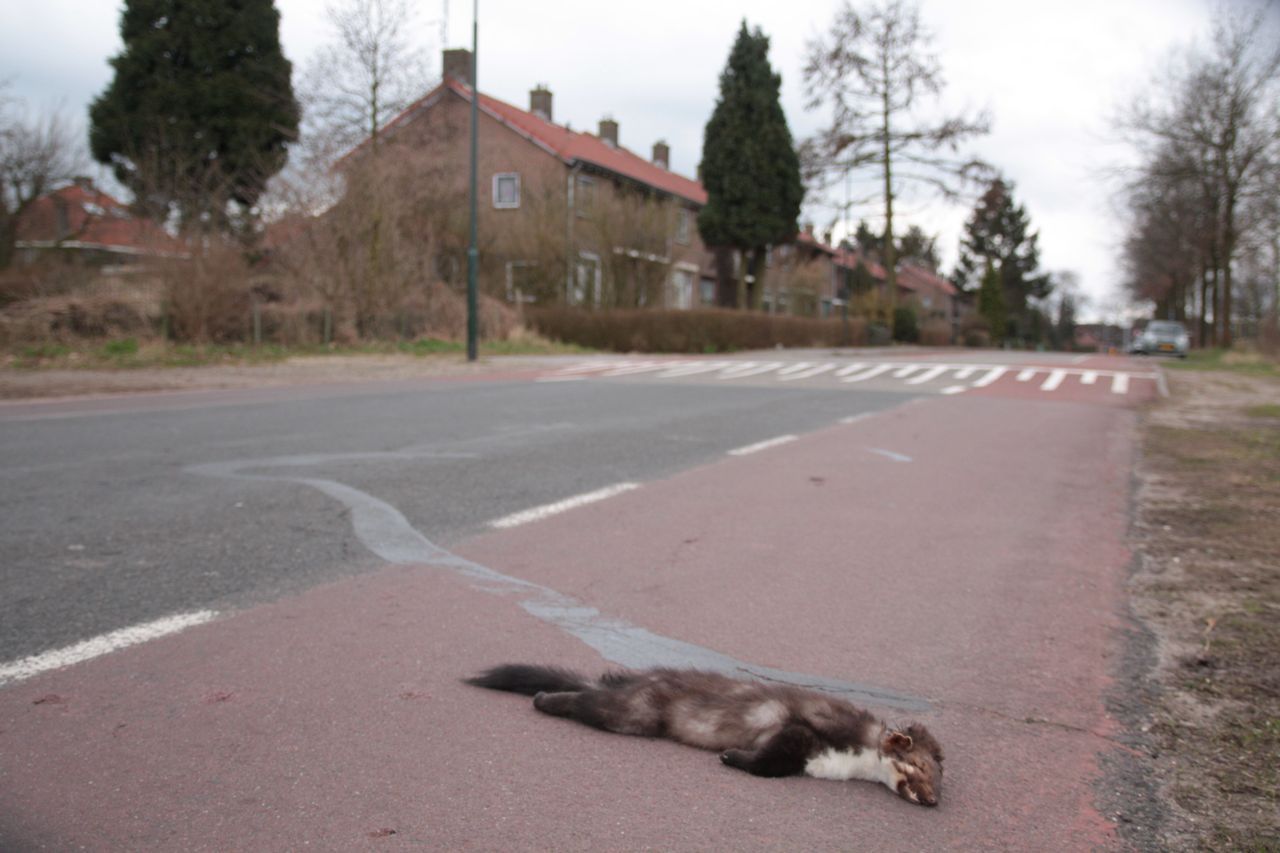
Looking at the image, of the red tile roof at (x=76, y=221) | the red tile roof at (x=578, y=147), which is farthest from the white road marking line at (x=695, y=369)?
the red tile roof at (x=578, y=147)

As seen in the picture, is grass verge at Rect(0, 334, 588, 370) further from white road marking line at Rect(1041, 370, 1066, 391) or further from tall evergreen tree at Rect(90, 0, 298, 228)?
white road marking line at Rect(1041, 370, 1066, 391)

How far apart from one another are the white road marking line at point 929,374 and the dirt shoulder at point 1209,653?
10969 millimetres

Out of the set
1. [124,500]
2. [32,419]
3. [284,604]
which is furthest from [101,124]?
[284,604]

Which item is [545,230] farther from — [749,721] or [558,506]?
[749,721]

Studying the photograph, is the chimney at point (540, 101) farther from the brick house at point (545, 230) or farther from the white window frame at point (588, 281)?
the white window frame at point (588, 281)

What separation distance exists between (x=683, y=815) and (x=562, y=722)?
639 mm

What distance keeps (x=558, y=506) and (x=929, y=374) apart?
1707cm

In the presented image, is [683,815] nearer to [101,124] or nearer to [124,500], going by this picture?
[124,500]

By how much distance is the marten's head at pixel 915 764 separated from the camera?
100.0 inches

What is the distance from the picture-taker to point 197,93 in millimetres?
32156

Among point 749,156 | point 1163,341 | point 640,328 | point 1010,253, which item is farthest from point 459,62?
point 1010,253

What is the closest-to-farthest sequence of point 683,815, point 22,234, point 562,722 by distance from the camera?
point 683,815, point 562,722, point 22,234

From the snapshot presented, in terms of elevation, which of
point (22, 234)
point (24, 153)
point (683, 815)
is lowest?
point (683, 815)

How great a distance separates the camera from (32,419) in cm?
1045
